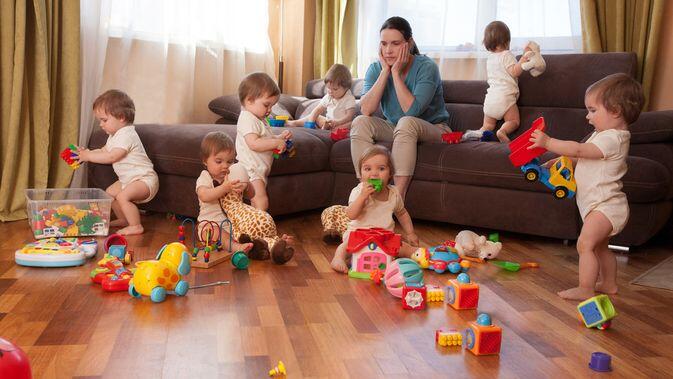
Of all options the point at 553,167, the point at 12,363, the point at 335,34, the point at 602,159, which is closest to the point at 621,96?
the point at 602,159

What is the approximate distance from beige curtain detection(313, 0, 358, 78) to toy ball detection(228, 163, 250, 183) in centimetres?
249

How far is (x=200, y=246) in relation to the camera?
2.96 metres

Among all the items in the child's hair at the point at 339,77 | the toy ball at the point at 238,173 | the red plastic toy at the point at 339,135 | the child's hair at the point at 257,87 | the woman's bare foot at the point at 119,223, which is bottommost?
Result: the woman's bare foot at the point at 119,223

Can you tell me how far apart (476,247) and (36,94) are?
2291 mm

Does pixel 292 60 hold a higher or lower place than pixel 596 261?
higher

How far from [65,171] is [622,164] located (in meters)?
2.74

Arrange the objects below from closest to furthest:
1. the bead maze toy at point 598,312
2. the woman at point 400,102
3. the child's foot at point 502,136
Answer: the bead maze toy at point 598,312 < the woman at point 400,102 < the child's foot at point 502,136

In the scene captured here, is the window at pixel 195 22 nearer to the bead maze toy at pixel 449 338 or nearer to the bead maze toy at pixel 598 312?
the bead maze toy at pixel 449 338

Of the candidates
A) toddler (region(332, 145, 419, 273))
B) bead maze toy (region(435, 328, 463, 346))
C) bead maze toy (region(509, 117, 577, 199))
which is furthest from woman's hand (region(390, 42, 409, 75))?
bead maze toy (region(435, 328, 463, 346))

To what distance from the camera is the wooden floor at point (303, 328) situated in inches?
67.8

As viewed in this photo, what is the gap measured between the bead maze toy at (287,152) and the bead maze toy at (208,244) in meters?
0.47

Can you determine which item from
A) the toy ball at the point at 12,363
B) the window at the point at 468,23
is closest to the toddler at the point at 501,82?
the window at the point at 468,23

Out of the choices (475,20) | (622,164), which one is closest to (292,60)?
(475,20)

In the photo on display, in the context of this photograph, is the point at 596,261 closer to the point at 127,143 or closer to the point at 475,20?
the point at 127,143
